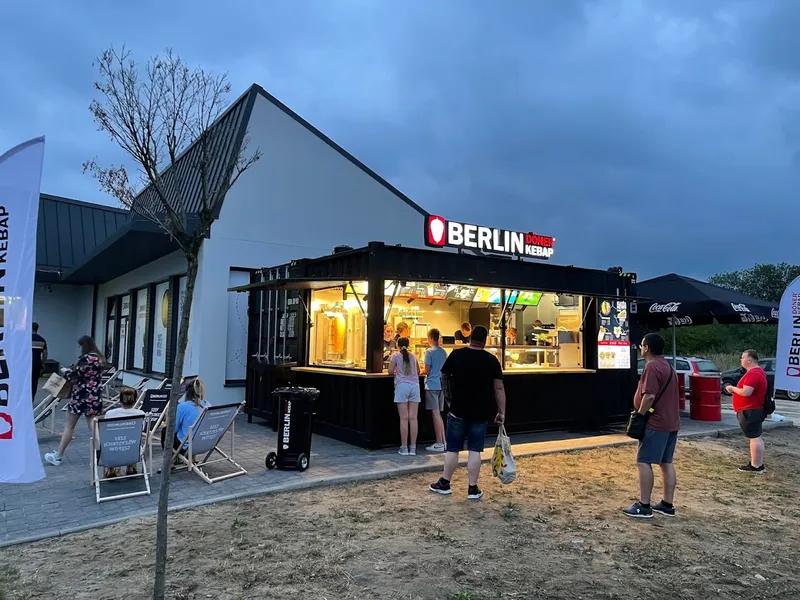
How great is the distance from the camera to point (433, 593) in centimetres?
358

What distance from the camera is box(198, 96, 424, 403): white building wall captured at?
11320 mm

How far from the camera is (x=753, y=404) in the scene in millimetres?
7062

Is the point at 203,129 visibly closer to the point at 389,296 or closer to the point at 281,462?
the point at 281,462

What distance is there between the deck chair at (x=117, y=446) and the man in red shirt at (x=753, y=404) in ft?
22.5

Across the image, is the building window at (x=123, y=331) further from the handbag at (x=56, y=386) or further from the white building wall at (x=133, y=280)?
the handbag at (x=56, y=386)

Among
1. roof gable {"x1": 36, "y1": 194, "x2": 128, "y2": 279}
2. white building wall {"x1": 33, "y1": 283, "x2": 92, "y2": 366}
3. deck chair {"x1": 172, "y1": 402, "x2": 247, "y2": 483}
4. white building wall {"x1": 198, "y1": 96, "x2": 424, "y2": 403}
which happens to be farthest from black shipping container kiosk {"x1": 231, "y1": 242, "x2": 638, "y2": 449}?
white building wall {"x1": 33, "y1": 283, "x2": 92, "y2": 366}

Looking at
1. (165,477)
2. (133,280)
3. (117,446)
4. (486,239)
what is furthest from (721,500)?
(133,280)

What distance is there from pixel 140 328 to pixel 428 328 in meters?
9.27

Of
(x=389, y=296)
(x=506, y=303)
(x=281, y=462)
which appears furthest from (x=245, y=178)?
(x=281, y=462)

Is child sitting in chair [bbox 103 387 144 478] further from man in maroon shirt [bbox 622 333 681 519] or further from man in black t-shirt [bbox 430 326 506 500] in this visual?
man in maroon shirt [bbox 622 333 681 519]

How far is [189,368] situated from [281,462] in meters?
5.70

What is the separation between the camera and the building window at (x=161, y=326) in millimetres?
13383

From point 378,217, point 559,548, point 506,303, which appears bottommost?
point 559,548

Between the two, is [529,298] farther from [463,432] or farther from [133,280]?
[133,280]
